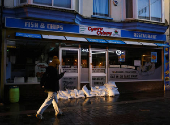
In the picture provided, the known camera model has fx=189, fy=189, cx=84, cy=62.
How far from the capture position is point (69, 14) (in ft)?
31.1

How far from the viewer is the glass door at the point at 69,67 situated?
10.0 meters

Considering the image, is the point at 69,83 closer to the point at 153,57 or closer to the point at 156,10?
the point at 153,57

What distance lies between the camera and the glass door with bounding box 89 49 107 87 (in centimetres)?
1072

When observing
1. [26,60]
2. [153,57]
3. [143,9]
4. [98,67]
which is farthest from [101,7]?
[26,60]

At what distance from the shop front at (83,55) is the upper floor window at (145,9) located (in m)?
1.09

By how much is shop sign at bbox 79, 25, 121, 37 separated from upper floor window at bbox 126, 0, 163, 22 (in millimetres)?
1310

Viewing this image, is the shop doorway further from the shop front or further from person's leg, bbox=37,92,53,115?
person's leg, bbox=37,92,53,115

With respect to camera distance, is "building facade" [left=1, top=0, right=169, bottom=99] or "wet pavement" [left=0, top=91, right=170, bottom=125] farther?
"building facade" [left=1, top=0, right=169, bottom=99]

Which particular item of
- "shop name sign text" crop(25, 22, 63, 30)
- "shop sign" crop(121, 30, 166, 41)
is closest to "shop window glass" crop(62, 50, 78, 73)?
"shop name sign text" crop(25, 22, 63, 30)

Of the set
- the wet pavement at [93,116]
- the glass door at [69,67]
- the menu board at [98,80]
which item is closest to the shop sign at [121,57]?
the menu board at [98,80]

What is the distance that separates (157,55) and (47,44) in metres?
7.34

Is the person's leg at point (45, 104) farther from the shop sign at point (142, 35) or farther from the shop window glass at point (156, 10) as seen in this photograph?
the shop window glass at point (156, 10)

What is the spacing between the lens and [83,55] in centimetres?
1059

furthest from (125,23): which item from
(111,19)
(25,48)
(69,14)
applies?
(25,48)
